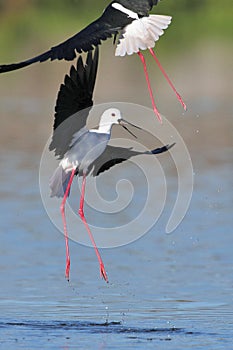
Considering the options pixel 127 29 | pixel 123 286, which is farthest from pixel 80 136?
pixel 123 286

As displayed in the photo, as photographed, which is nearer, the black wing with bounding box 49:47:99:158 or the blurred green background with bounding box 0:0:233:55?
the black wing with bounding box 49:47:99:158

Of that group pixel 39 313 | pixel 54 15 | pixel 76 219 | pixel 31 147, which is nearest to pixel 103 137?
pixel 39 313

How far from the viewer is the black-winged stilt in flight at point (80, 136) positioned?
7336 mm

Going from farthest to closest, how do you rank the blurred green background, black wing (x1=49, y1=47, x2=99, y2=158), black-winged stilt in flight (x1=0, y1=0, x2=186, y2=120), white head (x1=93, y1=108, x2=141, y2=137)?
the blurred green background, white head (x1=93, y1=108, x2=141, y2=137), black wing (x1=49, y1=47, x2=99, y2=158), black-winged stilt in flight (x1=0, y1=0, x2=186, y2=120)

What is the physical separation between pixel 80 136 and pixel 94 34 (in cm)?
105

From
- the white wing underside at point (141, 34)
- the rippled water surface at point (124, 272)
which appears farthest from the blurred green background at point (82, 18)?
the white wing underside at point (141, 34)

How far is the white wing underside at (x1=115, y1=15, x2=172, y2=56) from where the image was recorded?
6840 mm

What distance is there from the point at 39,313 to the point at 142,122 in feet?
25.4

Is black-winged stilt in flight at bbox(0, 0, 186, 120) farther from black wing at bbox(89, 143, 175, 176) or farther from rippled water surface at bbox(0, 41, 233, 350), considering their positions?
rippled water surface at bbox(0, 41, 233, 350)

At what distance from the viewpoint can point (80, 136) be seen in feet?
24.9

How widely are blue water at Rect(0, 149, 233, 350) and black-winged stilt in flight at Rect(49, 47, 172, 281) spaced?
37cm

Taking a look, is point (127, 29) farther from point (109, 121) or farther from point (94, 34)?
point (109, 121)

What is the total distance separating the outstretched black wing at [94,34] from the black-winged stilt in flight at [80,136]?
35 centimetres

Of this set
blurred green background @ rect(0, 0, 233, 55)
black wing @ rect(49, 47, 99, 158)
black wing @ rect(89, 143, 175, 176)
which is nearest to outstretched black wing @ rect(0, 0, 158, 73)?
black wing @ rect(49, 47, 99, 158)
